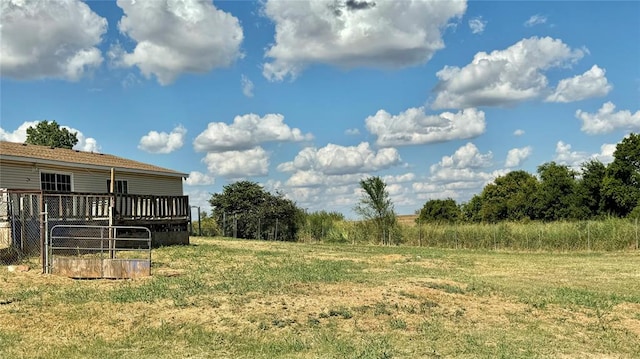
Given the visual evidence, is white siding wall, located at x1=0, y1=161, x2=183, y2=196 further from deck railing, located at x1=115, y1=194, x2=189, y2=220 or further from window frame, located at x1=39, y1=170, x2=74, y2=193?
deck railing, located at x1=115, y1=194, x2=189, y2=220

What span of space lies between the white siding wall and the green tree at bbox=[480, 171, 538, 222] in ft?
70.7

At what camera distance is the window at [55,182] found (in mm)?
17484

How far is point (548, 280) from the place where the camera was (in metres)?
12.5

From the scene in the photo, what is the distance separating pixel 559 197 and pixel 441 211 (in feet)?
27.5

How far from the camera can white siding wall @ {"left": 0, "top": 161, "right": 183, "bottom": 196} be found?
16.4 m

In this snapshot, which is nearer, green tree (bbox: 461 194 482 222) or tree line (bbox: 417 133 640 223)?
tree line (bbox: 417 133 640 223)

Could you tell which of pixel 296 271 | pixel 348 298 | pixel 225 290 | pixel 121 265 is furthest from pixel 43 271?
pixel 348 298

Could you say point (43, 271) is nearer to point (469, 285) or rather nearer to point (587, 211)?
point (469, 285)

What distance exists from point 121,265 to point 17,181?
8.60 m

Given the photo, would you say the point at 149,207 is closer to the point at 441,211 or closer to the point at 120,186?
the point at 120,186

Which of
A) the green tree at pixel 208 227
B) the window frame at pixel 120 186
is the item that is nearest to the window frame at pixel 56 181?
the window frame at pixel 120 186

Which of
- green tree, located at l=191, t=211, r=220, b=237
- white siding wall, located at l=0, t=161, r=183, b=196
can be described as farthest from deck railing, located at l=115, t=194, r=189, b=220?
green tree, located at l=191, t=211, r=220, b=237

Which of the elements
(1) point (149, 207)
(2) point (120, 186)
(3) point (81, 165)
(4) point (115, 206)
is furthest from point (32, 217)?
(2) point (120, 186)

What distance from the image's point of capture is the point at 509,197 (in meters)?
39.7
